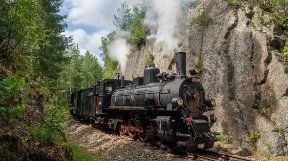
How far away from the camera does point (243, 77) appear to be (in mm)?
13062

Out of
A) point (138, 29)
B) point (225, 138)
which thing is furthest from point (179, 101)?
point (138, 29)

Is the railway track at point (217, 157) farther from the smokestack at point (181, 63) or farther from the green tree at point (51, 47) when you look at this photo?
the green tree at point (51, 47)

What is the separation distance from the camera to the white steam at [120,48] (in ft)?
110

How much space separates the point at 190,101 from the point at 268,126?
12.7 ft

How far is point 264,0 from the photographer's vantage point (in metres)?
14.0

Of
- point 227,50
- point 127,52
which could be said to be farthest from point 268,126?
point 127,52

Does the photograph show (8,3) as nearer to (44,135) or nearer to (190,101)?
(44,135)

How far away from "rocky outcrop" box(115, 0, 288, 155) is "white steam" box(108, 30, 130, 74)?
56.5 ft

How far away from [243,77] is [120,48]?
81.6 ft

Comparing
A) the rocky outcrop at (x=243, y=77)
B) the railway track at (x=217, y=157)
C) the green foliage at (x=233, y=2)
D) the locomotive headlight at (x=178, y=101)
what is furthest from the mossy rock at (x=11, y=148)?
the green foliage at (x=233, y=2)

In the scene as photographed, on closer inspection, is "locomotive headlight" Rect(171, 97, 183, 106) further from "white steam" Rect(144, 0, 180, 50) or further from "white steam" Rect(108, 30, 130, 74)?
"white steam" Rect(108, 30, 130, 74)

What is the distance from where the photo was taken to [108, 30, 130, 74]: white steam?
33.5 m

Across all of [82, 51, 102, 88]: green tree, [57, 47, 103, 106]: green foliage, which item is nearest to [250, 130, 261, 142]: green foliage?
[57, 47, 103, 106]: green foliage

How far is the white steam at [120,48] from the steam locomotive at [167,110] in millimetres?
18223
